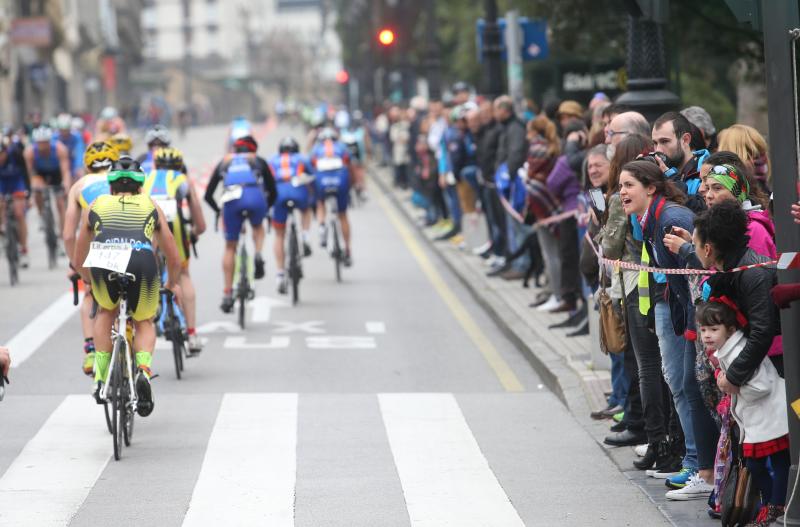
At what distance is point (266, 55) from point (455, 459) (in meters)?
167

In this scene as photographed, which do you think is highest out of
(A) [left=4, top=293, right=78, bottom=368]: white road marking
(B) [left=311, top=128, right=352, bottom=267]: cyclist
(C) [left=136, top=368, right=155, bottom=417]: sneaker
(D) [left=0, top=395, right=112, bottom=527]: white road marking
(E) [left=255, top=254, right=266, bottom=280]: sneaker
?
(B) [left=311, top=128, right=352, bottom=267]: cyclist

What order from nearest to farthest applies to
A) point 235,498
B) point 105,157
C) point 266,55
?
point 235,498
point 105,157
point 266,55

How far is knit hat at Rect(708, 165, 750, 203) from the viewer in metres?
7.79

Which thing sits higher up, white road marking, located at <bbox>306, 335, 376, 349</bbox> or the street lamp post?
the street lamp post

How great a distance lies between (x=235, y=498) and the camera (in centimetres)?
869

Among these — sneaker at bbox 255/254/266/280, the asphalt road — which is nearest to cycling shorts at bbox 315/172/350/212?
the asphalt road

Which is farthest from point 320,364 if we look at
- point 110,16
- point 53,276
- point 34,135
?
point 110,16

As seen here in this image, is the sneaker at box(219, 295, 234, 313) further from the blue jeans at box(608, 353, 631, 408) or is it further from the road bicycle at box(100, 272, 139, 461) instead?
the blue jeans at box(608, 353, 631, 408)

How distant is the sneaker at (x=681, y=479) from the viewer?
8648mm

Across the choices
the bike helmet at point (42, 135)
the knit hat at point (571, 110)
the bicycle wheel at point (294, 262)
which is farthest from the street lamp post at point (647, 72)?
the bike helmet at point (42, 135)

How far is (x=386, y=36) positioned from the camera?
3356cm

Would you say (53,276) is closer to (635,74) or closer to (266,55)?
(635,74)

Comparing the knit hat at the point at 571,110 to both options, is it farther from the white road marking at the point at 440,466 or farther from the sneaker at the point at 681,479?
the sneaker at the point at 681,479

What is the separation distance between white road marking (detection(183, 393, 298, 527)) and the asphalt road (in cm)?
2
